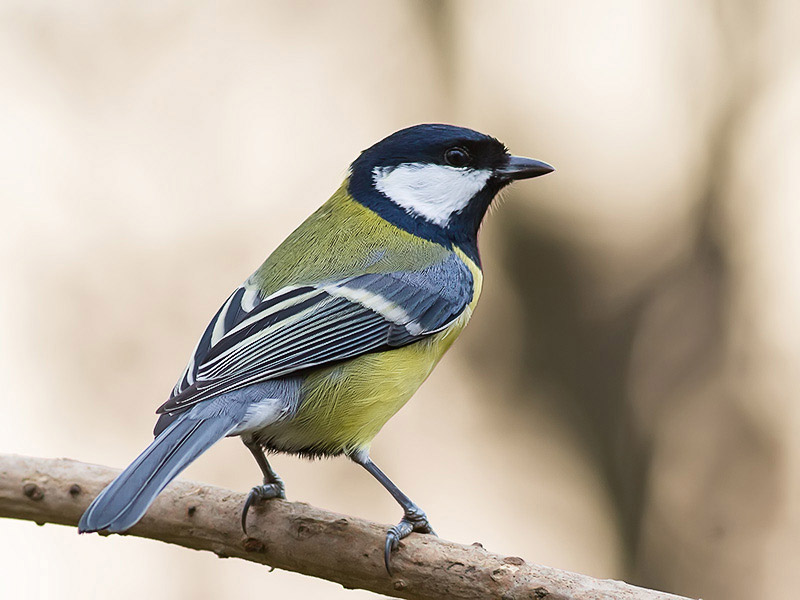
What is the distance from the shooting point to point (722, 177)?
5.14 meters

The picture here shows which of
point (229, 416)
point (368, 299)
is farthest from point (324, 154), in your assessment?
point (229, 416)

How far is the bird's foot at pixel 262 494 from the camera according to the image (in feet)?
9.49

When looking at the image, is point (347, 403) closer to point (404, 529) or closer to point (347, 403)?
point (347, 403)

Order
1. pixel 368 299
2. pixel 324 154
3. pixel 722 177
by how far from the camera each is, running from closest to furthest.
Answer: pixel 368 299
pixel 722 177
pixel 324 154

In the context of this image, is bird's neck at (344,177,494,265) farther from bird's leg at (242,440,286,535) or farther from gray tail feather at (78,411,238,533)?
gray tail feather at (78,411,238,533)

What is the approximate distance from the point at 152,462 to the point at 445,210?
1596 millimetres

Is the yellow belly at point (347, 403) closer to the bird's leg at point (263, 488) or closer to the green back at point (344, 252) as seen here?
the bird's leg at point (263, 488)

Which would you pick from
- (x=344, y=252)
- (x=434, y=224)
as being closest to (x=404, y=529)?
(x=344, y=252)

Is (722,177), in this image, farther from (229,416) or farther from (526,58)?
(229,416)

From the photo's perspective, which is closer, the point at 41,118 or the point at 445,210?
the point at 445,210

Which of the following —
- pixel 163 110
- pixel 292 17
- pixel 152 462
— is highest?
pixel 292 17

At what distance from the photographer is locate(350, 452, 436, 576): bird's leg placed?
8.99 ft

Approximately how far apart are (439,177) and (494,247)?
1926mm

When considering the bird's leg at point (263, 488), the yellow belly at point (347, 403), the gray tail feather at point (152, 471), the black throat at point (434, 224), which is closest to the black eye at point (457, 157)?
the black throat at point (434, 224)
